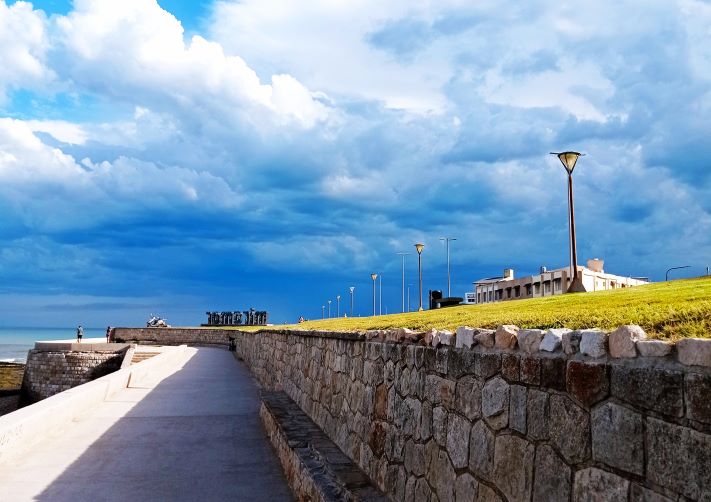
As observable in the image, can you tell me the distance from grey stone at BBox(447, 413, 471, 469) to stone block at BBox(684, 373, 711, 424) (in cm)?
188

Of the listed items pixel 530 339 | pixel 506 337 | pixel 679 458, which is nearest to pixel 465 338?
pixel 506 337

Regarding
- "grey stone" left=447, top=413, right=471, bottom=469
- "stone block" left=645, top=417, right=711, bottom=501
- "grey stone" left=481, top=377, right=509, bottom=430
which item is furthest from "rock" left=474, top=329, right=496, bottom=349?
"stone block" left=645, top=417, right=711, bottom=501

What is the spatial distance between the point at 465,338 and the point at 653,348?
1790 mm

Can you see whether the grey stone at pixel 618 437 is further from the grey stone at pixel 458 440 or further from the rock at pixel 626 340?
the grey stone at pixel 458 440

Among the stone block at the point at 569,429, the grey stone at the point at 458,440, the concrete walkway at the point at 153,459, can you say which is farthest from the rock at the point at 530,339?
the concrete walkway at the point at 153,459

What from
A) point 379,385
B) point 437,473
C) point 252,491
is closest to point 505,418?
point 437,473

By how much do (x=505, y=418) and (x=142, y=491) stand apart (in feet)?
18.3

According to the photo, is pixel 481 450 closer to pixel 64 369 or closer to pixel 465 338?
pixel 465 338

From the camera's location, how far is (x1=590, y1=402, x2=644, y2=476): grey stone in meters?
2.48

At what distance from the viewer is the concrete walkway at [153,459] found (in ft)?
24.7

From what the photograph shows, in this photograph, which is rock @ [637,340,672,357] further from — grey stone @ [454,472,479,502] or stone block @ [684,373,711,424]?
grey stone @ [454,472,479,502]

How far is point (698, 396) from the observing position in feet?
7.31

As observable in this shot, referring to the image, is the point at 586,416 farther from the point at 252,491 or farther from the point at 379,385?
the point at 252,491

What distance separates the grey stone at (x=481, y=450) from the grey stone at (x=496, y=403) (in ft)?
0.27
